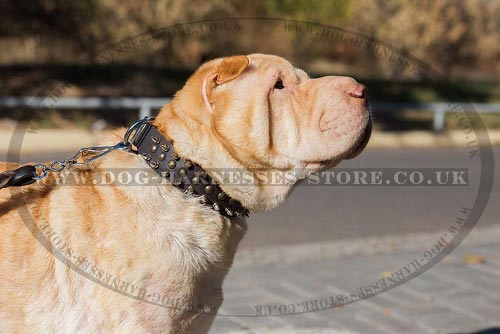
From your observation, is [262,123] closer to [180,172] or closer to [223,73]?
[223,73]

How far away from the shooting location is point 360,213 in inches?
343

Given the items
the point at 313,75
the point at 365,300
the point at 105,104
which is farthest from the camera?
the point at 313,75

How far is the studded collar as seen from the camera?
282 cm

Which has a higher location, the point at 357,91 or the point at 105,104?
the point at 357,91

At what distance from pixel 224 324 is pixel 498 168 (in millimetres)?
9877

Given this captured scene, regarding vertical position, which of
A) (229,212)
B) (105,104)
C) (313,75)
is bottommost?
(313,75)

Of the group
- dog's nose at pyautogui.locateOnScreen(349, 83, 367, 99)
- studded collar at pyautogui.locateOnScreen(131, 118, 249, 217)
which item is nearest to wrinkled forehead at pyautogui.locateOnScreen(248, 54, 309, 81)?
dog's nose at pyautogui.locateOnScreen(349, 83, 367, 99)

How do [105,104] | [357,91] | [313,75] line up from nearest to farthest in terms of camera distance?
[357,91] < [105,104] < [313,75]

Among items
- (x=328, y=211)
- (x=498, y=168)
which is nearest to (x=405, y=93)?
(x=498, y=168)

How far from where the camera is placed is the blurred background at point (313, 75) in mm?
5367

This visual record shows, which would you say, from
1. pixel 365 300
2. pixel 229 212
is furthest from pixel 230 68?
pixel 365 300

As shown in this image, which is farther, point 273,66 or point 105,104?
point 105,104

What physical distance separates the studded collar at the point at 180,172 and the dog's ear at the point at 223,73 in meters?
0.25

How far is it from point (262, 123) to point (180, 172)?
15.7 inches
